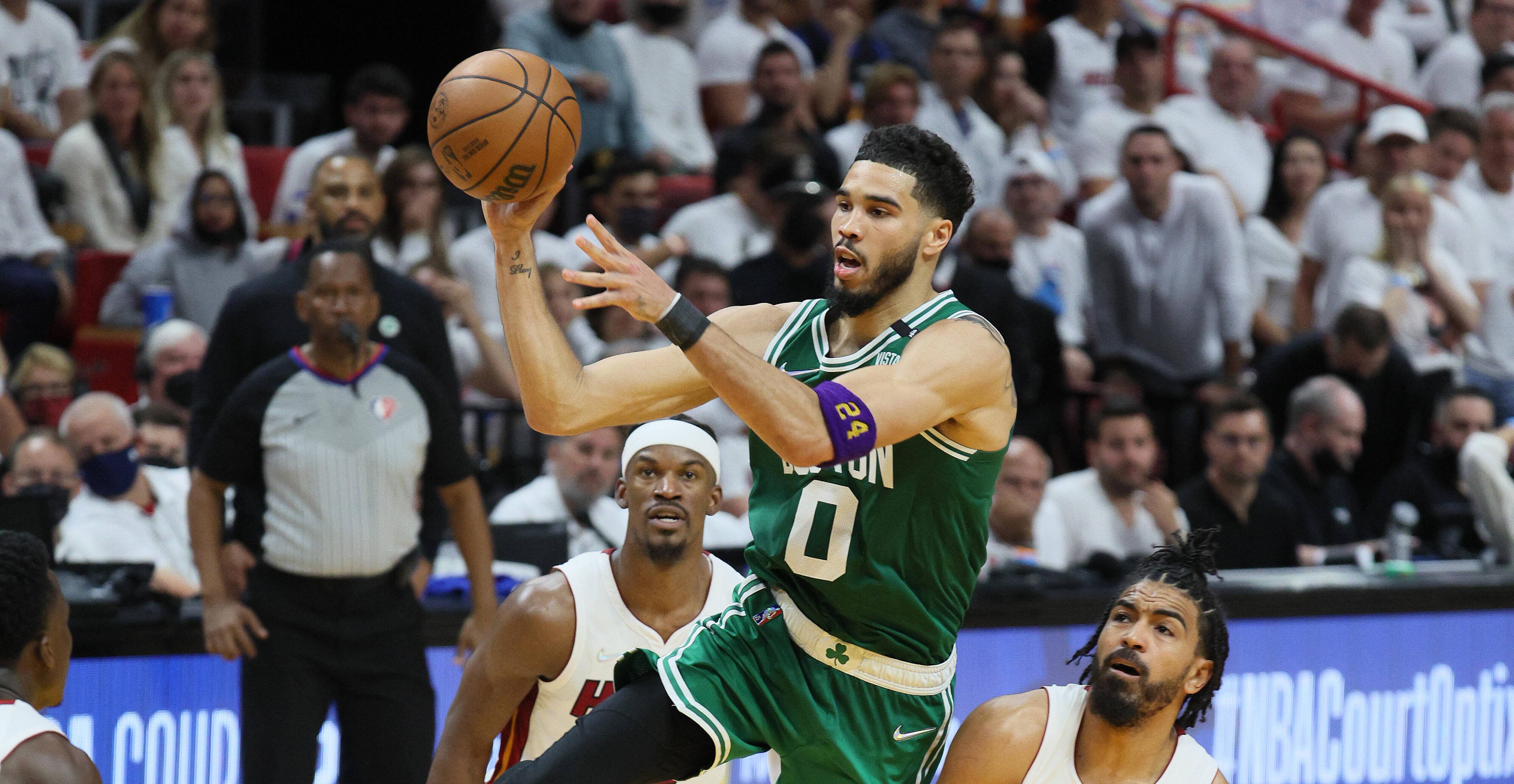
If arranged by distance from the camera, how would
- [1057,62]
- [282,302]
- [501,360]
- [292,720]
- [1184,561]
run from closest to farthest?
[1184,561] → [292,720] → [282,302] → [501,360] → [1057,62]

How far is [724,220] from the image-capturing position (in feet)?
28.9

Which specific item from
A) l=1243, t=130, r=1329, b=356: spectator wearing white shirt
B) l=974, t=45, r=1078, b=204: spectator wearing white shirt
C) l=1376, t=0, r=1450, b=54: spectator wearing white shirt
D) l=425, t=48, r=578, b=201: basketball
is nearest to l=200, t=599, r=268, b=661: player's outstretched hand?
l=425, t=48, r=578, b=201: basketball

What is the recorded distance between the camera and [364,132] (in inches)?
344

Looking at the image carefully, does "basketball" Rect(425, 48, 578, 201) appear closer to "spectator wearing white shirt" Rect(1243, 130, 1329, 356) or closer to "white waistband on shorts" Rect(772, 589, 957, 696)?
"white waistband on shorts" Rect(772, 589, 957, 696)

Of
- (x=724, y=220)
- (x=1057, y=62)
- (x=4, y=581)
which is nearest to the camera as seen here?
(x=4, y=581)

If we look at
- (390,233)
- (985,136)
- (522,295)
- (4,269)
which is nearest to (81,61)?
(4,269)

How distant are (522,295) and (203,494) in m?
2.60

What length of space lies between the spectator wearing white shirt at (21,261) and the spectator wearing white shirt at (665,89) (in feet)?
11.2

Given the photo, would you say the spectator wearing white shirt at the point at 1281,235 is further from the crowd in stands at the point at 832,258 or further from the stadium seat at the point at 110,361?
the stadium seat at the point at 110,361

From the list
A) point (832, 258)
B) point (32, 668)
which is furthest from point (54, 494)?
point (832, 258)

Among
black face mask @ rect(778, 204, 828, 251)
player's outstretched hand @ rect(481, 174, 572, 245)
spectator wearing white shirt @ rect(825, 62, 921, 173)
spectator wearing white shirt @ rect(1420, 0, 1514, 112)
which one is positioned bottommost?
player's outstretched hand @ rect(481, 174, 572, 245)

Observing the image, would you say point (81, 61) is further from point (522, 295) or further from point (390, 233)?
point (522, 295)

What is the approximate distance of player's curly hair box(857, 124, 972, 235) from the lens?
12.1 ft

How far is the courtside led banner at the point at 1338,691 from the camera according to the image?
698 cm
